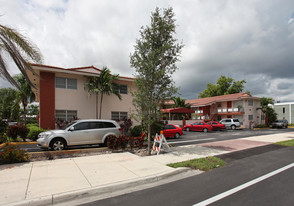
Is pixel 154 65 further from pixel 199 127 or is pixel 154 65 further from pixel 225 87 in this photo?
pixel 225 87

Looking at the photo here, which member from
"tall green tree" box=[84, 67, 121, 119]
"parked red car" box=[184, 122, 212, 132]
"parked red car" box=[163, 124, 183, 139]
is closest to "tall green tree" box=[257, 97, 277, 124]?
"parked red car" box=[184, 122, 212, 132]

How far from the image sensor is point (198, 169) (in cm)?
649

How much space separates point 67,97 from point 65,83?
1211 mm

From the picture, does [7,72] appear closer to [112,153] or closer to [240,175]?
[112,153]

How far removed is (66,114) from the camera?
14.6m

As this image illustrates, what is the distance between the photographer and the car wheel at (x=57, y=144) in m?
8.60

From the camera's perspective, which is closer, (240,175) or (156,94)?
(240,175)

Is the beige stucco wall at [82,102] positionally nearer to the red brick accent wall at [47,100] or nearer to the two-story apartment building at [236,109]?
the red brick accent wall at [47,100]

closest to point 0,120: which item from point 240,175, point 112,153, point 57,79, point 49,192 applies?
point 57,79

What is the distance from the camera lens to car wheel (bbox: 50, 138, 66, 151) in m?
8.60

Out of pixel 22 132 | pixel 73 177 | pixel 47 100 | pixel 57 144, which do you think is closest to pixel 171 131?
pixel 57 144

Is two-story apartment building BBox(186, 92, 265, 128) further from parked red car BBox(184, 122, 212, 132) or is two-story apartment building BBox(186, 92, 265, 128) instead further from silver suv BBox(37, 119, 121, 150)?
silver suv BBox(37, 119, 121, 150)

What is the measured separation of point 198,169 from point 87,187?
13.2 feet

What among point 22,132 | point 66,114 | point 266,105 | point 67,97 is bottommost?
point 22,132
